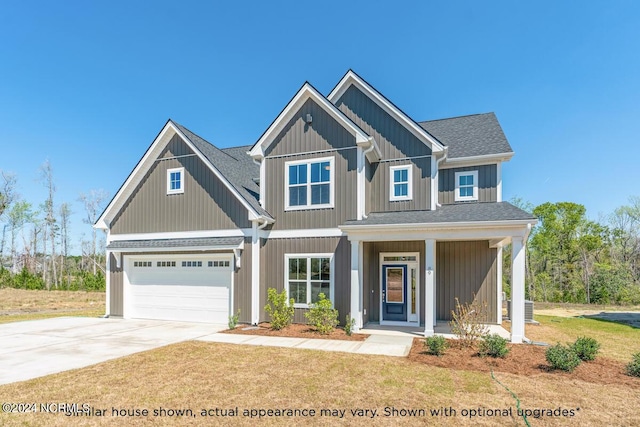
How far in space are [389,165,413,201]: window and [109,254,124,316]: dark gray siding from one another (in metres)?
11.7

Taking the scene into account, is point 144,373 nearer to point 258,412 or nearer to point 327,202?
point 258,412

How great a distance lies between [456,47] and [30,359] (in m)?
16.7

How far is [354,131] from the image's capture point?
1196cm

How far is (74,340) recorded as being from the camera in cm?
995

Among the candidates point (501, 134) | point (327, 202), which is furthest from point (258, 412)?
point (501, 134)

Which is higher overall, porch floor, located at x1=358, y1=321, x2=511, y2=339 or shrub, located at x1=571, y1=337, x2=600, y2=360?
shrub, located at x1=571, y1=337, x2=600, y2=360

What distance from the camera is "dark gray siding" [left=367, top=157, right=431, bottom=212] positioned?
41.2ft

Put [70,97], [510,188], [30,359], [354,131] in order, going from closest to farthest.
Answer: [30,359] → [354,131] → [70,97] → [510,188]

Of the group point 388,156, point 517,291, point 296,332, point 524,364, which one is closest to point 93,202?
point 296,332

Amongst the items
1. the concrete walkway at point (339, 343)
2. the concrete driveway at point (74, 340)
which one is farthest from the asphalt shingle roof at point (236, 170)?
the concrete driveway at point (74, 340)

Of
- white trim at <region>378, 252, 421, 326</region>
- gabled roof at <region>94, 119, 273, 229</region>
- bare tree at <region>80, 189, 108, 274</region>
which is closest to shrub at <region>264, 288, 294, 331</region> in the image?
gabled roof at <region>94, 119, 273, 229</region>

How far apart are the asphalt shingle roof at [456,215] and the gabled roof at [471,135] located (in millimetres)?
2068

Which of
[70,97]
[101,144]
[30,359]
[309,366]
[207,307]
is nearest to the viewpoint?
[309,366]

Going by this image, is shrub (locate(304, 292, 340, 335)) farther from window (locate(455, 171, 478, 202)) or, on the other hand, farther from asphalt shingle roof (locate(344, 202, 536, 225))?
window (locate(455, 171, 478, 202))
